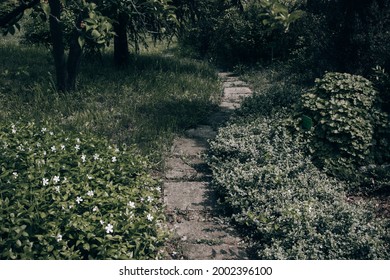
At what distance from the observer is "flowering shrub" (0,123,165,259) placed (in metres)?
3.95

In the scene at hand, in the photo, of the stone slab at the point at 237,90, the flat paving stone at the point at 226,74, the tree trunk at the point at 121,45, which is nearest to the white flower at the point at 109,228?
the stone slab at the point at 237,90

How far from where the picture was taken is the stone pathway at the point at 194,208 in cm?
448

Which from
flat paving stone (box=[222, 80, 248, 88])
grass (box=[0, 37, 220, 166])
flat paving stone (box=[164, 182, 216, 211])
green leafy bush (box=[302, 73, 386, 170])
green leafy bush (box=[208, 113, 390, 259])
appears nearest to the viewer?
green leafy bush (box=[208, 113, 390, 259])

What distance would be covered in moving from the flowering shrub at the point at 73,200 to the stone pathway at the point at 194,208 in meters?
0.20

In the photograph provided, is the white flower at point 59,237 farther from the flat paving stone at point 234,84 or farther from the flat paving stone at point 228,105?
the flat paving stone at point 234,84

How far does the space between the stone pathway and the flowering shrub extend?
0.20 metres

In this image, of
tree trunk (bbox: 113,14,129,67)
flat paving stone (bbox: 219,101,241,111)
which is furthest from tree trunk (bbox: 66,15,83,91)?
flat paving stone (bbox: 219,101,241,111)

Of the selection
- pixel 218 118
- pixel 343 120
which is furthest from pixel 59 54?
pixel 343 120

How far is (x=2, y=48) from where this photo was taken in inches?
472

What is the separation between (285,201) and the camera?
493 centimetres

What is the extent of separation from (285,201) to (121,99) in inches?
163

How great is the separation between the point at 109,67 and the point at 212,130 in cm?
398

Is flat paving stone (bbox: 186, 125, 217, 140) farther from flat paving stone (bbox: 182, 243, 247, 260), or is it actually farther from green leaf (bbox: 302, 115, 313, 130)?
flat paving stone (bbox: 182, 243, 247, 260)
